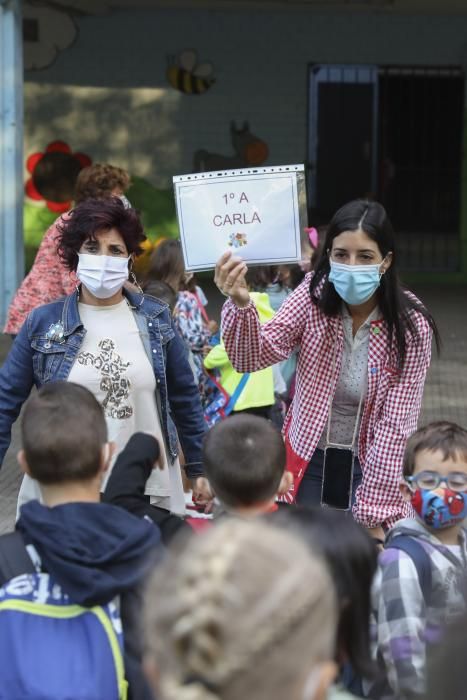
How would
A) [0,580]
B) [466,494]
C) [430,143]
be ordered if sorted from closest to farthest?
[0,580] → [466,494] → [430,143]

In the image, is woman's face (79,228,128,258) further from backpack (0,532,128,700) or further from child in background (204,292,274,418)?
child in background (204,292,274,418)

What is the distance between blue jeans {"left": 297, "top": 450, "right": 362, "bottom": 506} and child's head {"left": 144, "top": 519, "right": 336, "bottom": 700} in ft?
8.28

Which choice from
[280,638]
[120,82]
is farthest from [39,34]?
[280,638]

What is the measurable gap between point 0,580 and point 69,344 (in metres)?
1.44

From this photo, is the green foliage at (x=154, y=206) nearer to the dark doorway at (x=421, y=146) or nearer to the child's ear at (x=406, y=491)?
the dark doorway at (x=421, y=146)

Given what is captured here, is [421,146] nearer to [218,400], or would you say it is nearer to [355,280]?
[218,400]

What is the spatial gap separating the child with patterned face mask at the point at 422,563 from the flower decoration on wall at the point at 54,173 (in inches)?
576

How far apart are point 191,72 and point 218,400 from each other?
11.1 metres

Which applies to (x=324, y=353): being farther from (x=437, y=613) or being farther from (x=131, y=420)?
(x=437, y=613)

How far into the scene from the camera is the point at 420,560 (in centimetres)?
290

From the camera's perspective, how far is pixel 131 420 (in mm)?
3969

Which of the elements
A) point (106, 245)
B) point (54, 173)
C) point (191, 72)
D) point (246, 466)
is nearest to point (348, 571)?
point (246, 466)

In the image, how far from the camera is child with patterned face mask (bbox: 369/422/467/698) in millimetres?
2783

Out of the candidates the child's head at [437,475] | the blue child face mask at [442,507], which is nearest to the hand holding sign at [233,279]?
the child's head at [437,475]
